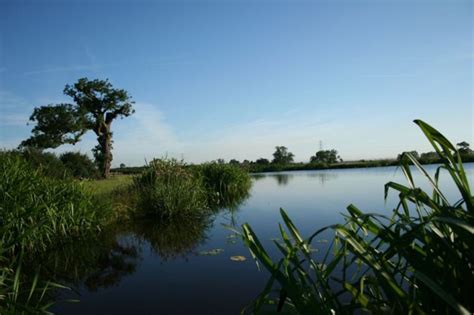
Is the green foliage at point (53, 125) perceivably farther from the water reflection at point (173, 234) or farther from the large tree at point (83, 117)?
the water reflection at point (173, 234)

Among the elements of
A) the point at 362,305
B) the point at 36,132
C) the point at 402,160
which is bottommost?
the point at 362,305

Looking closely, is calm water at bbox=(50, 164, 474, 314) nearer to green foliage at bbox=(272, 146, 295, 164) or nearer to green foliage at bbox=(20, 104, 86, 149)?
green foliage at bbox=(20, 104, 86, 149)

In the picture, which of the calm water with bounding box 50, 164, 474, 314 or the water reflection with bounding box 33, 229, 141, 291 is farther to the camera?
the water reflection with bounding box 33, 229, 141, 291

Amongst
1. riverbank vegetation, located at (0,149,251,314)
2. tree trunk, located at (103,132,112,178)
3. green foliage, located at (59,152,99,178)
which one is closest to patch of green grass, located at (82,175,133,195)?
riverbank vegetation, located at (0,149,251,314)

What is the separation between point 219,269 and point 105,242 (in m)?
3.25

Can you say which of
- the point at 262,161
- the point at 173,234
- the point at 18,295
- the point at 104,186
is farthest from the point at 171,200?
the point at 262,161

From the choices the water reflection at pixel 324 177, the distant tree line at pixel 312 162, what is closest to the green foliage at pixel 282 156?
the distant tree line at pixel 312 162

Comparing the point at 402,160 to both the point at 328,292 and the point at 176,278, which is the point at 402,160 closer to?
the point at 328,292

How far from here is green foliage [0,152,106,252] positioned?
5.34 metres

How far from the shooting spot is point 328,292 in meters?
Answer: 1.47

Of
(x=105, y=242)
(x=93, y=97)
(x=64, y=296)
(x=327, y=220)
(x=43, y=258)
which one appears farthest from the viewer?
(x=93, y=97)

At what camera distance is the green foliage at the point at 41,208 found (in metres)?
5.34

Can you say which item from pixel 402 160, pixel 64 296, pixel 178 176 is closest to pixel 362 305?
pixel 402 160

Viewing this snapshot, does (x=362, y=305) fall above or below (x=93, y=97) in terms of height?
below
